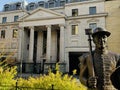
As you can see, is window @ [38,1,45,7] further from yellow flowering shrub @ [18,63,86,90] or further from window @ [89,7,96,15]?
yellow flowering shrub @ [18,63,86,90]

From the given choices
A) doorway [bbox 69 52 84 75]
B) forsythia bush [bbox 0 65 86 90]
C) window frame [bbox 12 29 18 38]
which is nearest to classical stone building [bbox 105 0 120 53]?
doorway [bbox 69 52 84 75]

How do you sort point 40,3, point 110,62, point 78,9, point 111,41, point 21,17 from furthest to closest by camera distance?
point 40,3, point 21,17, point 78,9, point 111,41, point 110,62

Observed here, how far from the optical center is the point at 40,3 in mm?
48125

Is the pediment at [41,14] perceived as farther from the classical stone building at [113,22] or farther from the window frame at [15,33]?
the classical stone building at [113,22]

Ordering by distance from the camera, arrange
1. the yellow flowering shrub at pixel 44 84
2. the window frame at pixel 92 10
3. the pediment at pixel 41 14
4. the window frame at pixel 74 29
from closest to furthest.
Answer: the yellow flowering shrub at pixel 44 84, the window frame at pixel 92 10, the window frame at pixel 74 29, the pediment at pixel 41 14

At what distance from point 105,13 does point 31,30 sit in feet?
46.5

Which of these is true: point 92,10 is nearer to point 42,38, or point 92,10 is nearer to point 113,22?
point 113,22

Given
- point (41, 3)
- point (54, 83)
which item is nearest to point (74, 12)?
point (41, 3)

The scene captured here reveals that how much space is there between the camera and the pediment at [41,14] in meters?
41.4

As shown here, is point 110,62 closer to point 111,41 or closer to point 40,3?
point 111,41

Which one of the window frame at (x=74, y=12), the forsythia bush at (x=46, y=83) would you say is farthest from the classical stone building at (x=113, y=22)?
the forsythia bush at (x=46, y=83)

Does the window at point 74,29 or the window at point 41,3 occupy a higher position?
the window at point 41,3

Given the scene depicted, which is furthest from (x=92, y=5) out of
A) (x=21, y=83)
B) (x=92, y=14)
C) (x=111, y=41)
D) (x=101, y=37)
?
(x=101, y=37)

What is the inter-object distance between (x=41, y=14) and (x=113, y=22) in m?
13.2
